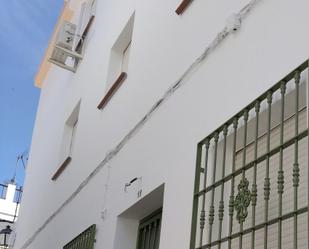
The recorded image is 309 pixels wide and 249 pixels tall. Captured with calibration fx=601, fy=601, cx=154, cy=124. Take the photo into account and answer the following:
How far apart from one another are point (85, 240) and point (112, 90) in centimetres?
179

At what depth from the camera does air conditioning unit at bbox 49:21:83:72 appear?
10.4 m

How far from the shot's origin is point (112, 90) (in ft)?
23.7

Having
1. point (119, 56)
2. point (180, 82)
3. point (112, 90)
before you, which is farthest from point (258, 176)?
point (119, 56)

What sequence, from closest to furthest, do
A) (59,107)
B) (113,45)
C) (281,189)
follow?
(281,189), (113,45), (59,107)

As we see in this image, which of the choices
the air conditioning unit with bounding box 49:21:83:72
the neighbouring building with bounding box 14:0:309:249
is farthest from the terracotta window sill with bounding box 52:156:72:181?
the air conditioning unit with bounding box 49:21:83:72

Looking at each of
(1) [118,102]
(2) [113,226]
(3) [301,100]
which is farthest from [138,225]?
(3) [301,100]

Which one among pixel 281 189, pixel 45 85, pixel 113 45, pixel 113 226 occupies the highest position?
pixel 45 85

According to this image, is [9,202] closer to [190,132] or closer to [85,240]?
[85,240]

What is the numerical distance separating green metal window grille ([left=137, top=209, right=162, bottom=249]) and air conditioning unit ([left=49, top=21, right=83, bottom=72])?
500cm

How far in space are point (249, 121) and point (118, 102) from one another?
10.4 feet

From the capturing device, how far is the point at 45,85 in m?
14.2

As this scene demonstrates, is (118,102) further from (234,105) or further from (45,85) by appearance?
(45,85)

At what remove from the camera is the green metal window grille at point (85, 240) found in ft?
21.5

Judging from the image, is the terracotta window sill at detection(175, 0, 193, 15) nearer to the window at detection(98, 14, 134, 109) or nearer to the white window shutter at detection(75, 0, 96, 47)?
the window at detection(98, 14, 134, 109)
